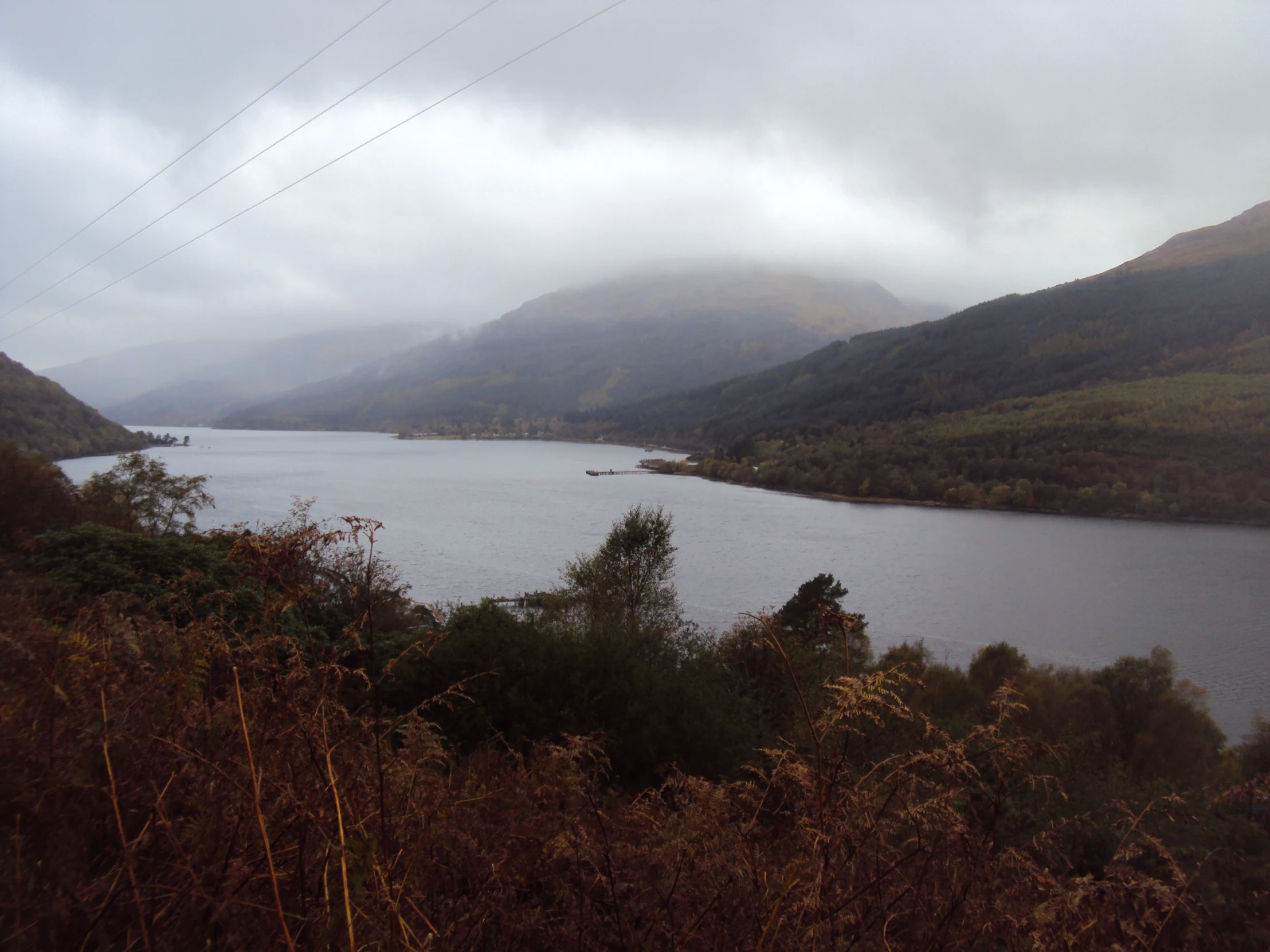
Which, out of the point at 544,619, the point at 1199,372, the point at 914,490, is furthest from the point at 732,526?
the point at 1199,372

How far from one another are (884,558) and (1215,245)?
13078cm

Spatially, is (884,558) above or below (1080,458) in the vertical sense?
below

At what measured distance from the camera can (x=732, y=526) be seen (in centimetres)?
3706

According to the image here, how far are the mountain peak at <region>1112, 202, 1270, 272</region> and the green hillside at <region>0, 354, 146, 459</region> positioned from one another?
129910mm

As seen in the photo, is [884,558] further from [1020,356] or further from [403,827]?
[1020,356]

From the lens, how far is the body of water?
72.4 ft

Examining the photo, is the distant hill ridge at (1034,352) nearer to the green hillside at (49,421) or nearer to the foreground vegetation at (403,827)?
the green hillside at (49,421)

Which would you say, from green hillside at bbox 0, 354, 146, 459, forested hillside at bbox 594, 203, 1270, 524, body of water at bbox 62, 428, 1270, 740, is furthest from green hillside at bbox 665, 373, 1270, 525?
green hillside at bbox 0, 354, 146, 459

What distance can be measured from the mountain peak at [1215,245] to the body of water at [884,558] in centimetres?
9209

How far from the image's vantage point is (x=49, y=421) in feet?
86.9

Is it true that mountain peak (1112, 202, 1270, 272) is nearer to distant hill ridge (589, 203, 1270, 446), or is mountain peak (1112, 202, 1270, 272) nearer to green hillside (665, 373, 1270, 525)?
distant hill ridge (589, 203, 1270, 446)

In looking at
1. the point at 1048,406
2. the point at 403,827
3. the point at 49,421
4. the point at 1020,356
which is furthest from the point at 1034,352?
the point at 403,827

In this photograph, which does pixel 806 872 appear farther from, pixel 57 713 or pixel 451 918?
pixel 57 713

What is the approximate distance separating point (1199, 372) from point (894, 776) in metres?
82.3
